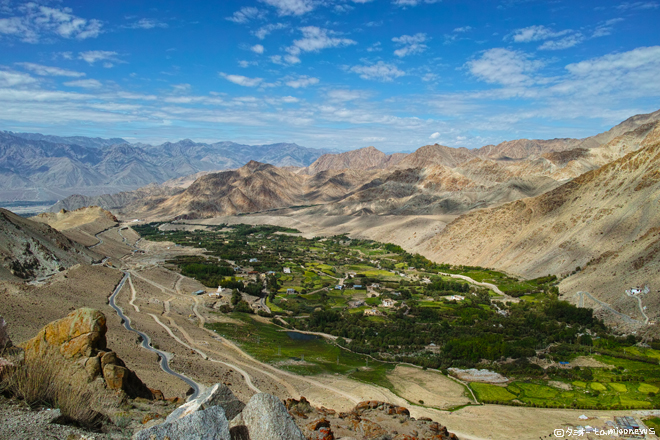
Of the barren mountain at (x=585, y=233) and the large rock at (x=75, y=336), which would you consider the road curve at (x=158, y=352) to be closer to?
the large rock at (x=75, y=336)

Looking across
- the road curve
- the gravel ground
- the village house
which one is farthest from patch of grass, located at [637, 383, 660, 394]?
the gravel ground

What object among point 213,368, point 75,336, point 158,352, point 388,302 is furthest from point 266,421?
point 388,302

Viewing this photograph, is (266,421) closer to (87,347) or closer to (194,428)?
(194,428)

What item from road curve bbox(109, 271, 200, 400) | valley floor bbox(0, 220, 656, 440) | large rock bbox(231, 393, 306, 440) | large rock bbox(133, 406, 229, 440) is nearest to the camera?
large rock bbox(133, 406, 229, 440)

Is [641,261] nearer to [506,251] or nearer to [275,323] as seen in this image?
[506,251]

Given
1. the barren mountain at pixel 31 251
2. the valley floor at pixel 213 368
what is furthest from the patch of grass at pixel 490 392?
the barren mountain at pixel 31 251

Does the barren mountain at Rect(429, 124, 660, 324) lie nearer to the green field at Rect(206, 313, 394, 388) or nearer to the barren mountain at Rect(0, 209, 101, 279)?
the green field at Rect(206, 313, 394, 388)
